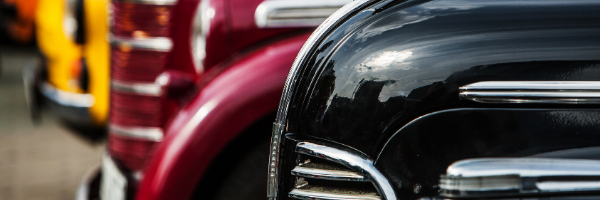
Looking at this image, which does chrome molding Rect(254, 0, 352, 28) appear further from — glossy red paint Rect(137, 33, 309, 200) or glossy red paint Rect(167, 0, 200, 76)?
glossy red paint Rect(167, 0, 200, 76)

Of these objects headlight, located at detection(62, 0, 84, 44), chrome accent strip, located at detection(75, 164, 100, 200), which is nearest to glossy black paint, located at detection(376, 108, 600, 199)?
chrome accent strip, located at detection(75, 164, 100, 200)

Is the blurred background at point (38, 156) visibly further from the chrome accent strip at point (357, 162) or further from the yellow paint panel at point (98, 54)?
the chrome accent strip at point (357, 162)

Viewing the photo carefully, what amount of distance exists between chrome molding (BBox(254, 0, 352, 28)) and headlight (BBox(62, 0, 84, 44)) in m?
1.72

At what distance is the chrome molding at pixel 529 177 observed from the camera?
3.02ft

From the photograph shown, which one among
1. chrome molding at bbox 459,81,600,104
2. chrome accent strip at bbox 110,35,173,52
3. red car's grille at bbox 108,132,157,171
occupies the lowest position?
red car's grille at bbox 108,132,157,171

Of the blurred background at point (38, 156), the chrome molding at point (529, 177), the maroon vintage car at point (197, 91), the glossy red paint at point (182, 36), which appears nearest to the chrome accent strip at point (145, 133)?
the maroon vintage car at point (197, 91)

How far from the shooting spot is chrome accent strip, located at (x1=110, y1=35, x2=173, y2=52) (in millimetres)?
1911

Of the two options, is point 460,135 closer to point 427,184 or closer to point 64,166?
point 427,184

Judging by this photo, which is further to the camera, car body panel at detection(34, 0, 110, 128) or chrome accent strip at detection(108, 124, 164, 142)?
car body panel at detection(34, 0, 110, 128)

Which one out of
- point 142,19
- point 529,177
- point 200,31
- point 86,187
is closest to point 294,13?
point 200,31

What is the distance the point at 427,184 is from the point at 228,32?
3.00 feet

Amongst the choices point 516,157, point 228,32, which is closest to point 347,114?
point 516,157

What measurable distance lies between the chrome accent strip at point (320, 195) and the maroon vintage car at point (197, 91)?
1.59 feet

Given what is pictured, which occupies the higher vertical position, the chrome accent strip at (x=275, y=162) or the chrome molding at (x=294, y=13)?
the chrome molding at (x=294, y=13)
